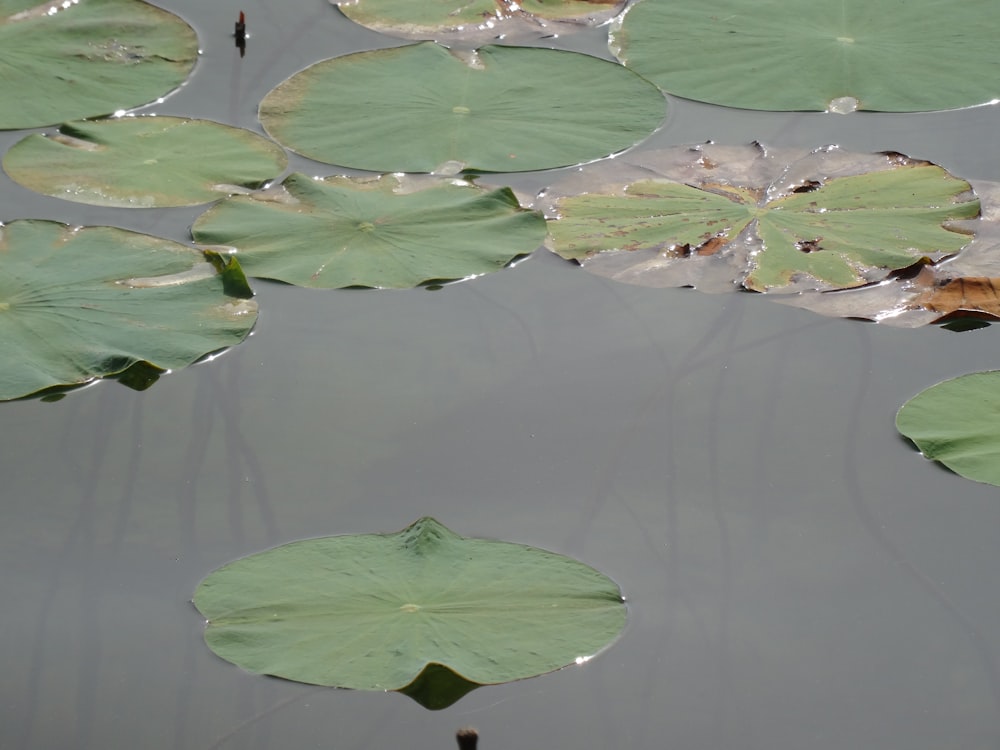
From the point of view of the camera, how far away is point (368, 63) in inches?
123

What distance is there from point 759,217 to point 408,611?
4.08 ft

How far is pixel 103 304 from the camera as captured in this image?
2281 millimetres

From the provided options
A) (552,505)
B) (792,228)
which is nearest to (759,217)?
(792,228)

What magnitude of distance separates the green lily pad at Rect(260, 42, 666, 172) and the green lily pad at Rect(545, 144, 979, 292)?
0.48ft

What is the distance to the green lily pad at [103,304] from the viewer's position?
7.13ft

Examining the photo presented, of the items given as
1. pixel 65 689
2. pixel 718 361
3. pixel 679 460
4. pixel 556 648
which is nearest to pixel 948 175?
pixel 718 361

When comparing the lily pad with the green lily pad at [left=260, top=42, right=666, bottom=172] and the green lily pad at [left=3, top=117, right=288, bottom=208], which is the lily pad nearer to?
the green lily pad at [left=260, top=42, right=666, bottom=172]

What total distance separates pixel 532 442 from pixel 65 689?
0.78m

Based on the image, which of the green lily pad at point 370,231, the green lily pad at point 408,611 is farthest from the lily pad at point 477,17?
the green lily pad at point 408,611

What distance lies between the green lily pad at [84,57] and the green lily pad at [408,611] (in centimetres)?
151

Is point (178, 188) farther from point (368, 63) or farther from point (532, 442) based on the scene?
point (532, 442)

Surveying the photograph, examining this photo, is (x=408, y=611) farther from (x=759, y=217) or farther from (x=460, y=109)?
(x=460, y=109)

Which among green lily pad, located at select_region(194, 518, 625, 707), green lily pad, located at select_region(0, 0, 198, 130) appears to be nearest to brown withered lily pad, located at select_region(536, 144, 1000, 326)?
green lily pad, located at select_region(194, 518, 625, 707)

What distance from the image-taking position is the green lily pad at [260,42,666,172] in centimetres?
279
